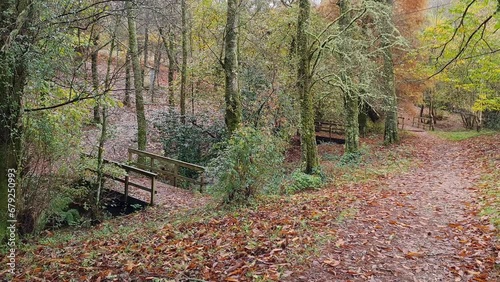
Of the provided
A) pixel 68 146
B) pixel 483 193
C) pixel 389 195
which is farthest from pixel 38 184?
pixel 483 193

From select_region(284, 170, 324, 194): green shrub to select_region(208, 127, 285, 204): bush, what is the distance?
77.9 inches

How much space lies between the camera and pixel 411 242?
5.06m

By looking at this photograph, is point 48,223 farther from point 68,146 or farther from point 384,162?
point 384,162

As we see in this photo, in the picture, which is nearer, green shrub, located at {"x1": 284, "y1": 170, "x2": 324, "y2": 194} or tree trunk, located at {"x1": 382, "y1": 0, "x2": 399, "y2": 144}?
green shrub, located at {"x1": 284, "y1": 170, "x2": 324, "y2": 194}

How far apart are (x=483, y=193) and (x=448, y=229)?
8.79 ft

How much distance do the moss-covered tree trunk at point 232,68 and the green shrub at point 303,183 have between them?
8.35ft

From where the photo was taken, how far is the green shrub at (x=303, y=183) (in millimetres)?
9625

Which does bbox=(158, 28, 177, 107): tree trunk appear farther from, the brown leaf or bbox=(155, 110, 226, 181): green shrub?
the brown leaf

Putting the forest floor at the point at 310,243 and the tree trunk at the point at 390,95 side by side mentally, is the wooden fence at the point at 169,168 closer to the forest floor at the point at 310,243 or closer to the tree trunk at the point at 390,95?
the forest floor at the point at 310,243

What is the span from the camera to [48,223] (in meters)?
8.28

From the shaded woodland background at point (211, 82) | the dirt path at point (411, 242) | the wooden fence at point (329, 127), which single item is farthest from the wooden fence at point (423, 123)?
the dirt path at point (411, 242)

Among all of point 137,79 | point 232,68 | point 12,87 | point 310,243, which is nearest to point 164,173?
point 137,79

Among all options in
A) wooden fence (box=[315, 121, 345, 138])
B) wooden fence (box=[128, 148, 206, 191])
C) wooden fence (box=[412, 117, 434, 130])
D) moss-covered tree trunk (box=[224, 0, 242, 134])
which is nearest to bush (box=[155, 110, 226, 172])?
wooden fence (box=[128, 148, 206, 191])

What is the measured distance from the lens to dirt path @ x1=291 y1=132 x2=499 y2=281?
4.13 meters
